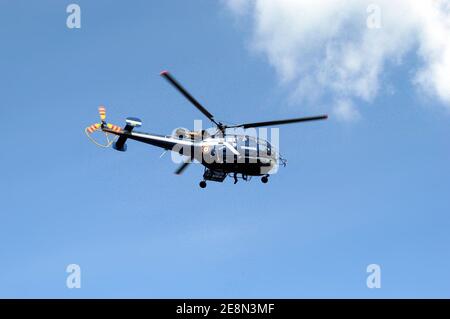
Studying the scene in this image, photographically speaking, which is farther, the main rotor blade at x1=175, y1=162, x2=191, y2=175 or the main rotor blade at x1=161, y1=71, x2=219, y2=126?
the main rotor blade at x1=175, y1=162, x2=191, y2=175

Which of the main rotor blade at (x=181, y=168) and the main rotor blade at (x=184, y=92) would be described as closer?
the main rotor blade at (x=184, y=92)
